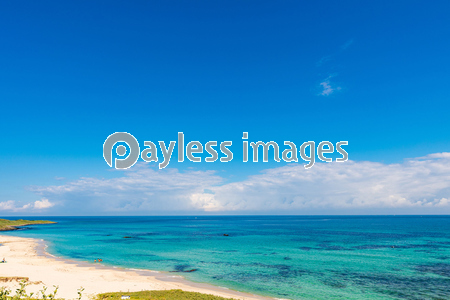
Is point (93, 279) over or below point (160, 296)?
below

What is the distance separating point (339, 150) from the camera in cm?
5466

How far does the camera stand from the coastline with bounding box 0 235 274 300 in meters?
36.8

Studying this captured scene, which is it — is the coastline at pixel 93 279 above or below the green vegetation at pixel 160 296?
below

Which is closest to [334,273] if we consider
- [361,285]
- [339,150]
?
[361,285]

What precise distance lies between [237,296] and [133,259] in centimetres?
3735

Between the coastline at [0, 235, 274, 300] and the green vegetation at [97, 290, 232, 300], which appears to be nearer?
the green vegetation at [97, 290, 232, 300]

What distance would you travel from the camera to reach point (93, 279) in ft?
142

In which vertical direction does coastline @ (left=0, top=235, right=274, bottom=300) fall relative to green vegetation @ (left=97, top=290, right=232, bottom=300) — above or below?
below

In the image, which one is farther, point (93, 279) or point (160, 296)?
point (93, 279)

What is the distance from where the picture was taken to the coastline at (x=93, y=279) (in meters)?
36.8

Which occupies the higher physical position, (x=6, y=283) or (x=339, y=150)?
(x=339, y=150)

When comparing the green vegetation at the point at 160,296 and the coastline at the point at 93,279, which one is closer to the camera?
the green vegetation at the point at 160,296

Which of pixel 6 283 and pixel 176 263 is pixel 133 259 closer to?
pixel 176 263

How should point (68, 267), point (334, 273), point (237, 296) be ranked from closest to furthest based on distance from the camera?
point (237, 296) → point (334, 273) → point (68, 267)
